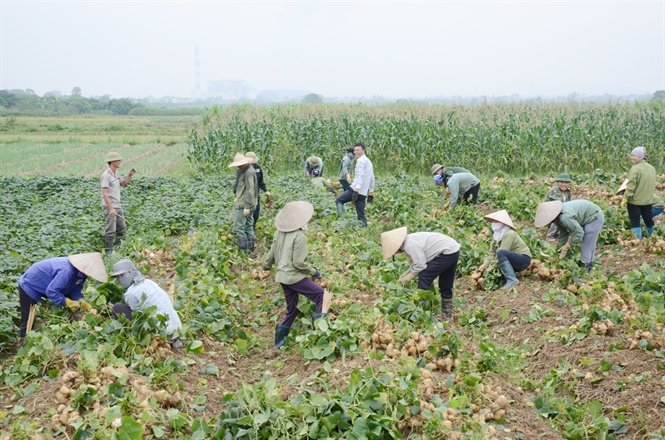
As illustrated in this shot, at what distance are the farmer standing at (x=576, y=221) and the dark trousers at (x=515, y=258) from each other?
18.5 inches

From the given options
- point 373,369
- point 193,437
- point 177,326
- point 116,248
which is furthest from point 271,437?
point 116,248

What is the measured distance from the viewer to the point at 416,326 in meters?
6.09

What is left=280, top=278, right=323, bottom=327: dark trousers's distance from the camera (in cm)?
629

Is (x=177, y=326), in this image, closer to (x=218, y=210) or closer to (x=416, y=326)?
(x=416, y=326)

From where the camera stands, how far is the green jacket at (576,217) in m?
7.68

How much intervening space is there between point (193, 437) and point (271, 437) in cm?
60

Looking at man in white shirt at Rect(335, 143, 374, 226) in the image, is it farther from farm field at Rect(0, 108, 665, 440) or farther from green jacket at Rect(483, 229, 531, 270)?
green jacket at Rect(483, 229, 531, 270)

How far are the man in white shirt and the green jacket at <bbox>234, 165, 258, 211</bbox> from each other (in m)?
2.17

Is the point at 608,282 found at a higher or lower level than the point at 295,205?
lower

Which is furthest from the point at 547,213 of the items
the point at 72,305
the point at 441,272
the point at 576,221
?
the point at 72,305

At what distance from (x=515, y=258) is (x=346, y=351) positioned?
129 inches

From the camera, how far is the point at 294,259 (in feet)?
20.2

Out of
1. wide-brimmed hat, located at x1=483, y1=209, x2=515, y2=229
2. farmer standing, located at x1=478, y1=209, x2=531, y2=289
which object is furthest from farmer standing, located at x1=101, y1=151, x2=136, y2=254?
farmer standing, located at x1=478, y1=209, x2=531, y2=289

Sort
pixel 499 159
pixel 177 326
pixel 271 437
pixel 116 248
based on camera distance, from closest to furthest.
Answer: pixel 271 437 → pixel 177 326 → pixel 116 248 → pixel 499 159
